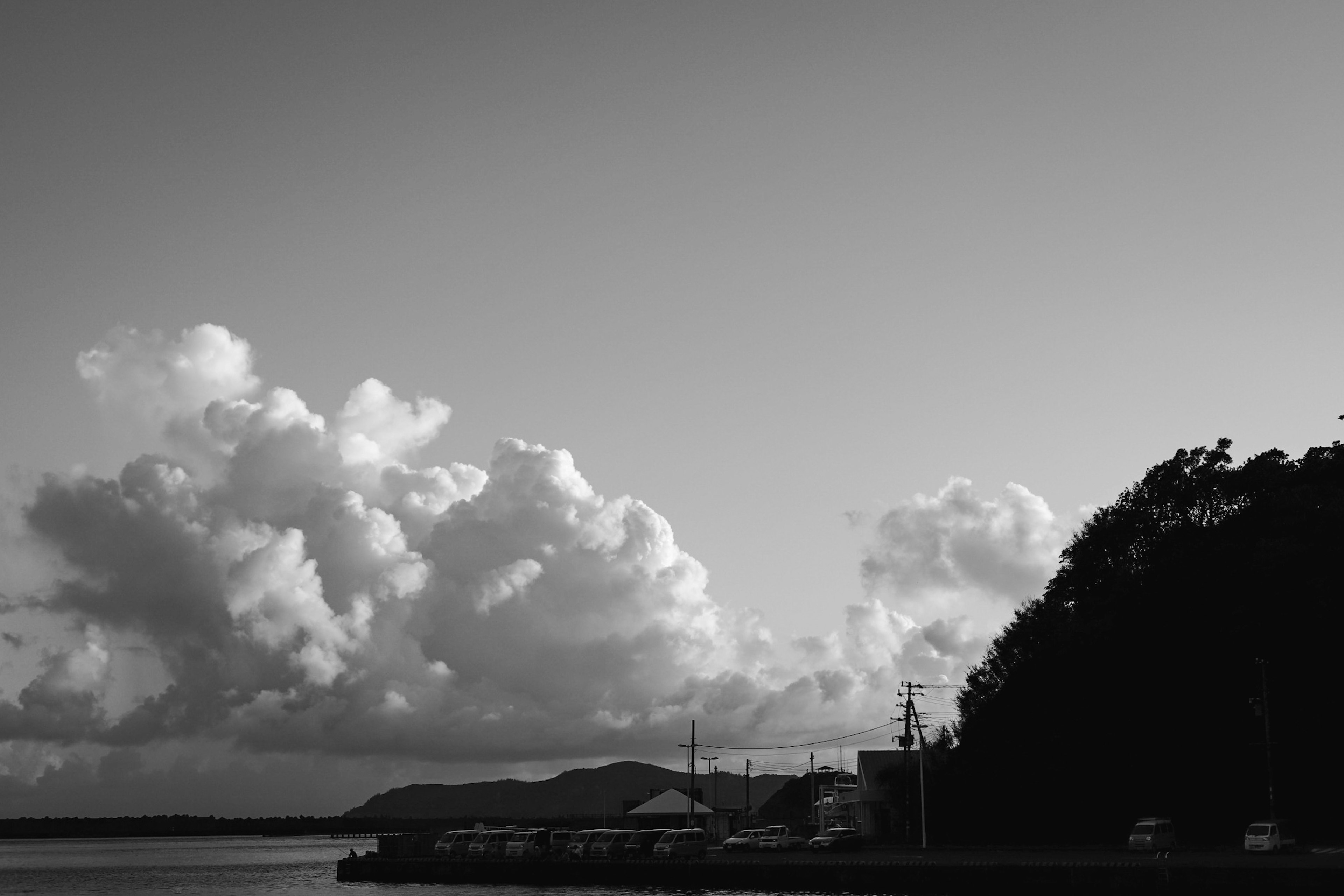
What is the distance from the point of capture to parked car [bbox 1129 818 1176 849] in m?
61.9

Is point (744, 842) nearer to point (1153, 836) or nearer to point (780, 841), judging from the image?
point (780, 841)

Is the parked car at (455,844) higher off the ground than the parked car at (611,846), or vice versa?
the parked car at (611,846)

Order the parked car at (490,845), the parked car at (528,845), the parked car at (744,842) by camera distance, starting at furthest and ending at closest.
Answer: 1. the parked car at (490,845)
2. the parked car at (528,845)
3. the parked car at (744,842)

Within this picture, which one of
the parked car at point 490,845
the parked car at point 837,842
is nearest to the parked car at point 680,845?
the parked car at point 837,842

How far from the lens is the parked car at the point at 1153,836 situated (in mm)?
61906

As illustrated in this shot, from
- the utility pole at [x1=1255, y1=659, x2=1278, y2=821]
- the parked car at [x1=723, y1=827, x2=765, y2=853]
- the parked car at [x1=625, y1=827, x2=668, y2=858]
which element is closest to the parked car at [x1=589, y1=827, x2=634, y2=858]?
the parked car at [x1=625, y1=827, x2=668, y2=858]

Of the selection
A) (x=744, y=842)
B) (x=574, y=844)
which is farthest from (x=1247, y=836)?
(x=574, y=844)

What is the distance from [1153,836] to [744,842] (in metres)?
31.6

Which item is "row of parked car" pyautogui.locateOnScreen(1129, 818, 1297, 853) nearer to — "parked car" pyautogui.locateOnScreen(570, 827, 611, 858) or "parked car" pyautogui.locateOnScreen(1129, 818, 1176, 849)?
"parked car" pyautogui.locateOnScreen(1129, 818, 1176, 849)

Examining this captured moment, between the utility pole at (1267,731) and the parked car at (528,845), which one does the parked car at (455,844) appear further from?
the utility pole at (1267,731)

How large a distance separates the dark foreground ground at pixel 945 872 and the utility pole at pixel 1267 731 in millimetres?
3206

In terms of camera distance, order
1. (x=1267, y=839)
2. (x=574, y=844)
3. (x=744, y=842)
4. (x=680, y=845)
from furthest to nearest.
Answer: (x=744, y=842)
(x=574, y=844)
(x=680, y=845)
(x=1267, y=839)

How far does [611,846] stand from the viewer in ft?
262

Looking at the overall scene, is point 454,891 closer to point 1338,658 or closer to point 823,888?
point 823,888
